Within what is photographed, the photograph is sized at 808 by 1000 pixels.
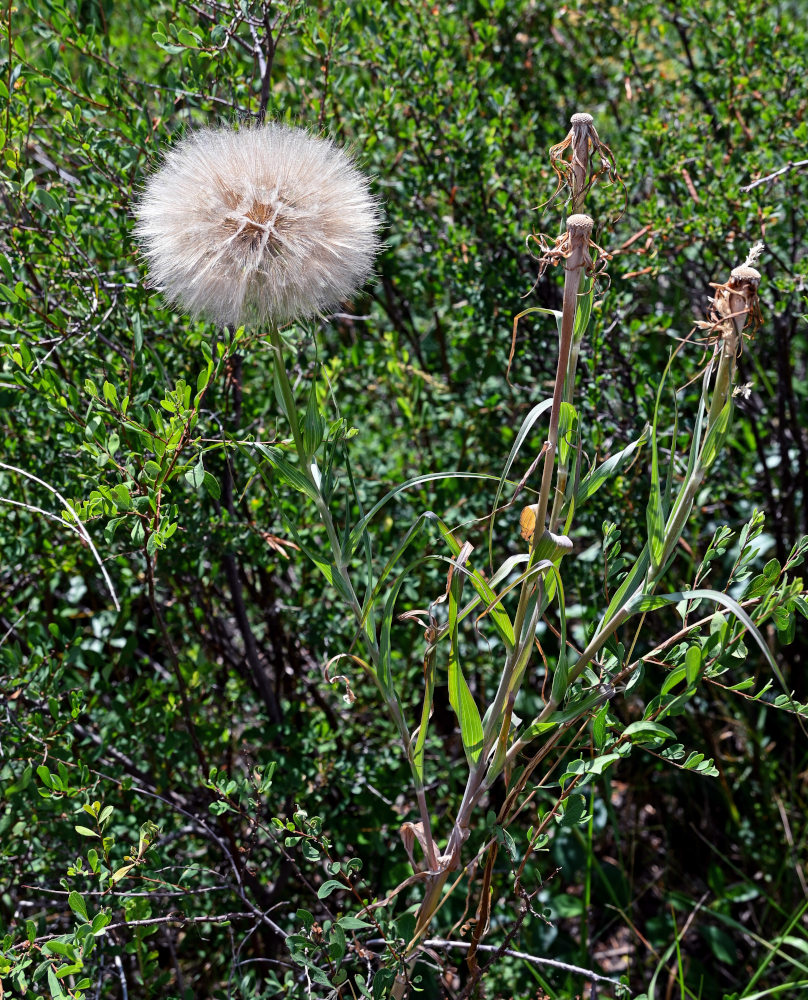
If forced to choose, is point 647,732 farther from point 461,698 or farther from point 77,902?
point 77,902

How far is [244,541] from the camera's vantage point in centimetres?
211

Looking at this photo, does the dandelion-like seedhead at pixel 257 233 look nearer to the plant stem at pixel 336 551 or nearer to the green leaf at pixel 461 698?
the plant stem at pixel 336 551

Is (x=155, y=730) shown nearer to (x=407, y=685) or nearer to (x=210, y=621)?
(x=210, y=621)

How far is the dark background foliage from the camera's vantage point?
6.25ft

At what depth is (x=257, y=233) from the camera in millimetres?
1275

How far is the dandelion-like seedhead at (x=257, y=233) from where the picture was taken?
1264 mm

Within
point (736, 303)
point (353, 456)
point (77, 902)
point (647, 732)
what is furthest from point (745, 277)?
point (353, 456)

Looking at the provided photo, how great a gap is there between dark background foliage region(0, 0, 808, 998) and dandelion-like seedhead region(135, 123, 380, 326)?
0.36 m

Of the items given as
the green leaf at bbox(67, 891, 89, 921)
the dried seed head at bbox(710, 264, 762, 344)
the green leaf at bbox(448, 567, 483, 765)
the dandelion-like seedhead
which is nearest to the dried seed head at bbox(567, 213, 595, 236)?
the dried seed head at bbox(710, 264, 762, 344)

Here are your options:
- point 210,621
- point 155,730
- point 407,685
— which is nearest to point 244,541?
point 210,621

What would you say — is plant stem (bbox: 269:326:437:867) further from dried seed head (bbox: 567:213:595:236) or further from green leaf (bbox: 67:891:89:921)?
green leaf (bbox: 67:891:89:921)

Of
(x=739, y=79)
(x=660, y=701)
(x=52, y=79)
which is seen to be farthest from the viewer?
(x=739, y=79)

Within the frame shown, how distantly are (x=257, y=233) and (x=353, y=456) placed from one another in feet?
3.97

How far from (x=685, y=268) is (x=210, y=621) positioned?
1.68 meters
